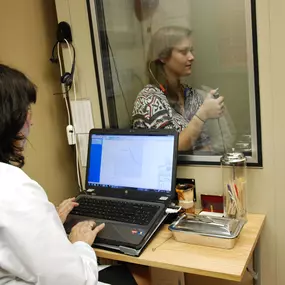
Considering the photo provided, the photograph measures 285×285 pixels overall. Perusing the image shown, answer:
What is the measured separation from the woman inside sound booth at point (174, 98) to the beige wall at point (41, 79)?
0.42 meters

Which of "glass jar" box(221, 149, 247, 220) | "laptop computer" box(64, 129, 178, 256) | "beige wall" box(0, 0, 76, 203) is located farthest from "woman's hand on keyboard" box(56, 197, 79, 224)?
"glass jar" box(221, 149, 247, 220)

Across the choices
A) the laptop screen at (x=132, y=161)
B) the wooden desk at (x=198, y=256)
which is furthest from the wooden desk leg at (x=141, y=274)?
the laptop screen at (x=132, y=161)

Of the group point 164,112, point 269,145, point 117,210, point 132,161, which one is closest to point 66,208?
point 117,210

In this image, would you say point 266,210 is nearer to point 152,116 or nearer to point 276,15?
point 152,116

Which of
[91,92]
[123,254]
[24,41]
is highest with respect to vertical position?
[24,41]

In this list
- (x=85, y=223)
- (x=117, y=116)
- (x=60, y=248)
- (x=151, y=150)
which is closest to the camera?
(x=60, y=248)

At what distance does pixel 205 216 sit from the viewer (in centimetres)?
144

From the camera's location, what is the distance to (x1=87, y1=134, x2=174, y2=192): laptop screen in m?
1.54

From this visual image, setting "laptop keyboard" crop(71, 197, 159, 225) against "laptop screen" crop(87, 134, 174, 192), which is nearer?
"laptop keyboard" crop(71, 197, 159, 225)

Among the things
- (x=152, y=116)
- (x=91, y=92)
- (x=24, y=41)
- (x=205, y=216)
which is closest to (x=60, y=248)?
(x=205, y=216)

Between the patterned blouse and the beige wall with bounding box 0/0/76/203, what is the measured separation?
1.48 ft

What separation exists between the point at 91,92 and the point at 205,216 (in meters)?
0.77

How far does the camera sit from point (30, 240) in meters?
0.95

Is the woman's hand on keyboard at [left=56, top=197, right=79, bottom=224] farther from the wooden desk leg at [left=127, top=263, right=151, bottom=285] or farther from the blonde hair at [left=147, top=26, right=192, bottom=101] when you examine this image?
the blonde hair at [left=147, top=26, right=192, bottom=101]
